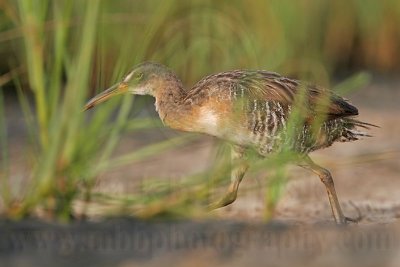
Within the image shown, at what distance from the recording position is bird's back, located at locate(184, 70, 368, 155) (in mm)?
5961

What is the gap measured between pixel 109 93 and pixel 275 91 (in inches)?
36.5

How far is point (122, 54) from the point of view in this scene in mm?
5520

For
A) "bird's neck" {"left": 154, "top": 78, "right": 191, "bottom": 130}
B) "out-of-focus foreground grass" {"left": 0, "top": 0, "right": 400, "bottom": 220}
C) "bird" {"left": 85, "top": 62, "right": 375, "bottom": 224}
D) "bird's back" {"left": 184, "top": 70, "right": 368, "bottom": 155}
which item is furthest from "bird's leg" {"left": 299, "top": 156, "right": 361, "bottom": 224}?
"bird's neck" {"left": 154, "top": 78, "right": 191, "bottom": 130}

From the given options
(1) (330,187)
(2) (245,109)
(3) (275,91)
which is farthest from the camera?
(1) (330,187)

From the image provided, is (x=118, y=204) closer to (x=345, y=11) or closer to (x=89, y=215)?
(x=89, y=215)

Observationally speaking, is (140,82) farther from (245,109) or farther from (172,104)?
(245,109)

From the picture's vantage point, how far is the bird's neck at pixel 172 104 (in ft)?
20.0

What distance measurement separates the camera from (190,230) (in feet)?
15.7

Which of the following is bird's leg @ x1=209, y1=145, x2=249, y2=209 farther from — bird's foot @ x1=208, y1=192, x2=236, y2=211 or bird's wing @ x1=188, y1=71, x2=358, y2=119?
bird's wing @ x1=188, y1=71, x2=358, y2=119

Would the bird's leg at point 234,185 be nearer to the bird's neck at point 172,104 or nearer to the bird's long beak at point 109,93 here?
the bird's neck at point 172,104

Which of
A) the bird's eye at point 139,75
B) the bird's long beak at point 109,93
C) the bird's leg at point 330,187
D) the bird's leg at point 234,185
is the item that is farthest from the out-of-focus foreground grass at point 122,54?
the bird's leg at point 330,187

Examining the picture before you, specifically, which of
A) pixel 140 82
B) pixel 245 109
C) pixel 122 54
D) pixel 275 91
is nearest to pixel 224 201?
pixel 245 109

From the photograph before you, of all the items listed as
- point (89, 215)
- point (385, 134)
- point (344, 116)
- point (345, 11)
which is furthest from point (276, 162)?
point (345, 11)

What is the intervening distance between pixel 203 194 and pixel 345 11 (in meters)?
7.64
